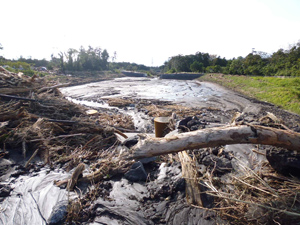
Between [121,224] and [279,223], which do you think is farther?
[121,224]

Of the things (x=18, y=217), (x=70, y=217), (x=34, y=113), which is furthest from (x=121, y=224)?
(x=34, y=113)

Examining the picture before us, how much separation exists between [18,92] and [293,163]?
8712 mm

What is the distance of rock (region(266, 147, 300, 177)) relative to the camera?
249 cm

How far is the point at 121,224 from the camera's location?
2.52m

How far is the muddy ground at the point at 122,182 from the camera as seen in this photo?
2.47 metres

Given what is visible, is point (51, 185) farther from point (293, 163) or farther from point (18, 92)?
point (18, 92)

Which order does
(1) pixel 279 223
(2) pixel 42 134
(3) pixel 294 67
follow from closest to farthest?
(1) pixel 279 223
(2) pixel 42 134
(3) pixel 294 67

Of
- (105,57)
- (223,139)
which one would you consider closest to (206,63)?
(105,57)

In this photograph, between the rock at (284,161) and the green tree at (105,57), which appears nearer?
the rock at (284,161)

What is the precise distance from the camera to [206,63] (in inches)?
1750

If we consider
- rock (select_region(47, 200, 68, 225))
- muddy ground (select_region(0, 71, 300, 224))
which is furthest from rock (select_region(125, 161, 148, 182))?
rock (select_region(47, 200, 68, 225))

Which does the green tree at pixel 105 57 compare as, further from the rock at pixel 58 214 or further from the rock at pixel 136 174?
the rock at pixel 58 214

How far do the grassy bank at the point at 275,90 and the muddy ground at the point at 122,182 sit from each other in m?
10.8

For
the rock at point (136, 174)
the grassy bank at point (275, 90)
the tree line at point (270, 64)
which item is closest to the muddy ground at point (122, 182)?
the rock at point (136, 174)
